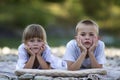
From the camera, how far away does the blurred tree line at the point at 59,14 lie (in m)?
25.4

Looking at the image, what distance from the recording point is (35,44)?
6410 mm

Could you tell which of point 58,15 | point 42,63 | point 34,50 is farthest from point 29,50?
point 58,15

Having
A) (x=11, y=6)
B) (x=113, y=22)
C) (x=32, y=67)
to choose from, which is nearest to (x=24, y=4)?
(x=11, y=6)

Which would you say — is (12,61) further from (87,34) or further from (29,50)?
(87,34)

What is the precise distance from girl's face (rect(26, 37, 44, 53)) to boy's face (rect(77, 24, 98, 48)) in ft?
1.63

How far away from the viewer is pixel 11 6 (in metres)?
26.2

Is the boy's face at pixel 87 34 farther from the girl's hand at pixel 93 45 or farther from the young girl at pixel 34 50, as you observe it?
the young girl at pixel 34 50

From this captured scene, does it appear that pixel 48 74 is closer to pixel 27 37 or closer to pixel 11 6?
pixel 27 37

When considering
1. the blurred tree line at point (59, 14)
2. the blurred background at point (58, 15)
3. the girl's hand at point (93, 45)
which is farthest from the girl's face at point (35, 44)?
the blurred tree line at point (59, 14)

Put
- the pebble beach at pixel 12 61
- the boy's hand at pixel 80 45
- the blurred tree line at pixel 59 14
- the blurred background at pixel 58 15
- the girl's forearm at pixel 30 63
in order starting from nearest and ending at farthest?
the boy's hand at pixel 80 45
the girl's forearm at pixel 30 63
the pebble beach at pixel 12 61
the blurred background at pixel 58 15
the blurred tree line at pixel 59 14

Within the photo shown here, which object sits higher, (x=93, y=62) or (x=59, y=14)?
(x=59, y=14)

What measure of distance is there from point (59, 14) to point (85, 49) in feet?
66.0

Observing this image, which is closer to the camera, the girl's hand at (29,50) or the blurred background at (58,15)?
the girl's hand at (29,50)

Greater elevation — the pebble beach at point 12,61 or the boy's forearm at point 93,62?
the pebble beach at point 12,61
